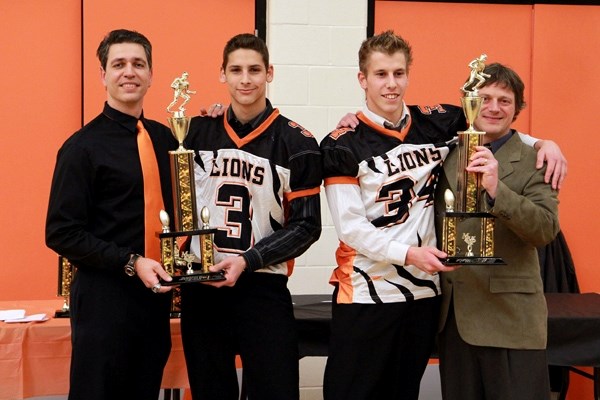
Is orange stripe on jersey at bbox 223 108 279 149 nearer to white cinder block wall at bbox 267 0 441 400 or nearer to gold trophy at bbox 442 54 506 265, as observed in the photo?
gold trophy at bbox 442 54 506 265

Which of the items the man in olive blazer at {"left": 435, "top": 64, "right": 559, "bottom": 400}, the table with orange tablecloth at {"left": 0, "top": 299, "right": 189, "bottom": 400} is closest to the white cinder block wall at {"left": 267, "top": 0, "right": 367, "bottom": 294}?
the table with orange tablecloth at {"left": 0, "top": 299, "right": 189, "bottom": 400}

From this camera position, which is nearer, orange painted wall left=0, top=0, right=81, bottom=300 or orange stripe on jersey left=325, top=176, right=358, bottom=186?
orange stripe on jersey left=325, top=176, right=358, bottom=186

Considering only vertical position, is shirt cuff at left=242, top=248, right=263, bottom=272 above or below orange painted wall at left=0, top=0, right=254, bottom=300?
below

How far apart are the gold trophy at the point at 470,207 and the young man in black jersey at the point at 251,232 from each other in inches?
17.8

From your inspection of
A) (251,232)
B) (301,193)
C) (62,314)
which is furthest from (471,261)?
(62,314)

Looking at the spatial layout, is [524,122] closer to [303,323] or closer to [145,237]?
[303,323]

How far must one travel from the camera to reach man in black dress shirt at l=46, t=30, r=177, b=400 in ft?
7.86

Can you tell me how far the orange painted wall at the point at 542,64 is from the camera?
430 centimetres

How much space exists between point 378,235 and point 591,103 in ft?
8.04

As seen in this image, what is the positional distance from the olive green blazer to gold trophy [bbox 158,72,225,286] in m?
0.77

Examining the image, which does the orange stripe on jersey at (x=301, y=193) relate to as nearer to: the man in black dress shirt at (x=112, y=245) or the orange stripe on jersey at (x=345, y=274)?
the orange stripe on jersey at (x=345, y=274)

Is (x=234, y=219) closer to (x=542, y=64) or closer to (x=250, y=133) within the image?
(x=250, y=133)

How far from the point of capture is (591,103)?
4391 mm

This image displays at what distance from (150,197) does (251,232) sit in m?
0.35
